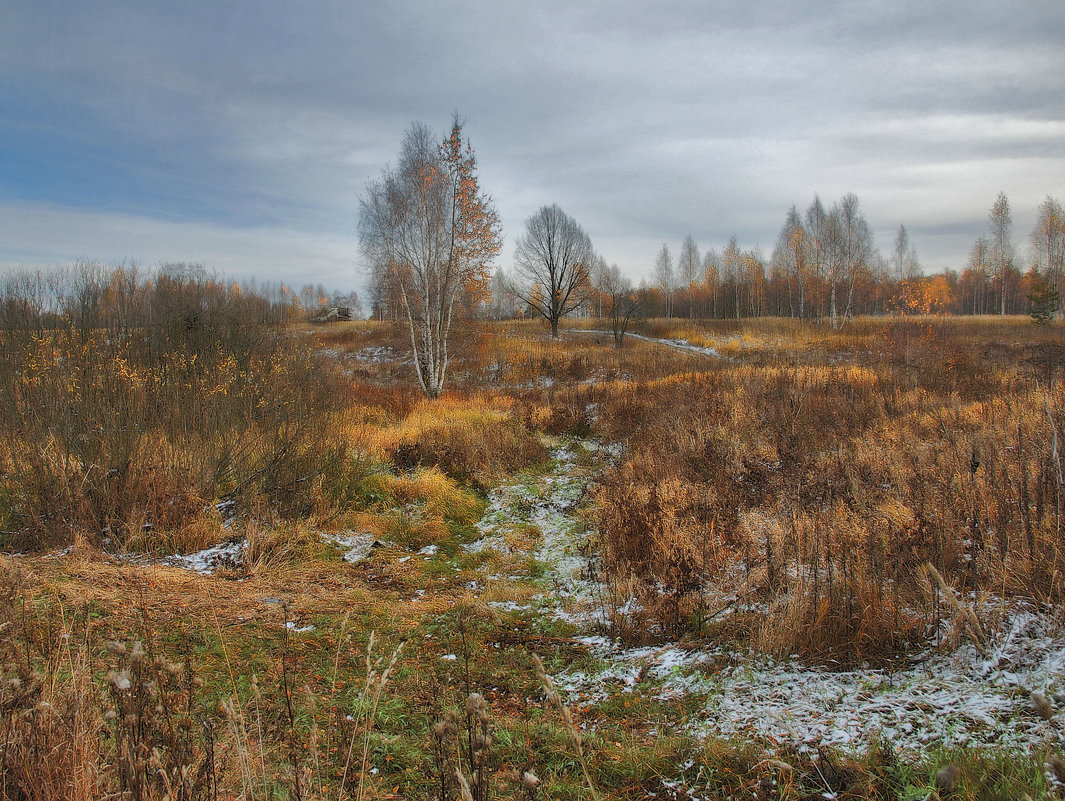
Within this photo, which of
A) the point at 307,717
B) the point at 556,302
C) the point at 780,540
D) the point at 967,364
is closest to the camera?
the point at 307,717

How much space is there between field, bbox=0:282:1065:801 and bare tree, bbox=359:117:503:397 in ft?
21.4

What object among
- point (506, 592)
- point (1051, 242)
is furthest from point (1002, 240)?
point (506, 592)

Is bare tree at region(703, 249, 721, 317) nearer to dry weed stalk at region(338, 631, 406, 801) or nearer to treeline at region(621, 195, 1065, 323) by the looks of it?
treeline at region(621, 195, 1065, 323)

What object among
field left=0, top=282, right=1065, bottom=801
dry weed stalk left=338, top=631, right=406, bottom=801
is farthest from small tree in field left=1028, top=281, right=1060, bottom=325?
dry weed stalk left=338, top=631, right=406, bottom=801

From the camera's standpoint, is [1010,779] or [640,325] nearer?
[1010,779]

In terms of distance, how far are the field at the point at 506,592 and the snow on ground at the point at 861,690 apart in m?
Answer: 0.02

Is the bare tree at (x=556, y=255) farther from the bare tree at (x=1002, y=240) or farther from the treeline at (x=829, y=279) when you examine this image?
the bare tree at (x=1002, y=240)

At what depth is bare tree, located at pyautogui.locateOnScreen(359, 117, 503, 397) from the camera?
16406 millimetres

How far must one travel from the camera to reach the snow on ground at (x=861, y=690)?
243cm

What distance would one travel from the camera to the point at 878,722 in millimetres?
2580

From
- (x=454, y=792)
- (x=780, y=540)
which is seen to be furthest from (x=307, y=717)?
(x=780, y=540)

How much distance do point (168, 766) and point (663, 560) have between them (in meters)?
4.29

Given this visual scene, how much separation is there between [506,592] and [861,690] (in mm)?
3304

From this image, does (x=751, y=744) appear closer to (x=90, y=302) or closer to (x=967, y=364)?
(x=90, y=302)
